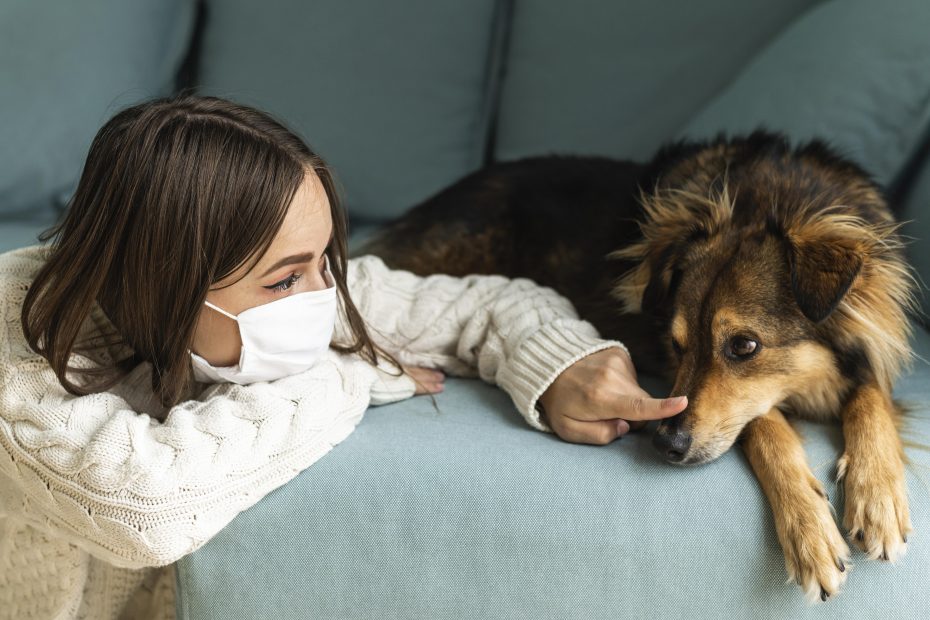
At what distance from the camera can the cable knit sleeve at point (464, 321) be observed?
65.9 inches

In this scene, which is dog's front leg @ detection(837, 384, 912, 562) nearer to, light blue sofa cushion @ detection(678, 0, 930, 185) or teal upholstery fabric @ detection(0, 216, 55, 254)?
light blue sofa cushion @ detection(678, 0, 930, 185)

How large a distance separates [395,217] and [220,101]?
1373 millimetres

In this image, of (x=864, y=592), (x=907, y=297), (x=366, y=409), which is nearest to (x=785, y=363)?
(x=907, y=297)

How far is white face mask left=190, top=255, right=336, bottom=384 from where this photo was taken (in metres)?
1.49

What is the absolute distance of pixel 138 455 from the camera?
1.34 m

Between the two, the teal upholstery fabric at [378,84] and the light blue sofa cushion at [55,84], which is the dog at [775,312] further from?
the light blue sofa cushion at [55,84]

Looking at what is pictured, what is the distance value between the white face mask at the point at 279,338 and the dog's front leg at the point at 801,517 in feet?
2.58

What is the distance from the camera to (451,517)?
141cm

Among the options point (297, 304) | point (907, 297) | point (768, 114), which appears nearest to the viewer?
point (297, 304)

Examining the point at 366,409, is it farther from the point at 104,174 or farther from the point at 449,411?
the point at 104,174

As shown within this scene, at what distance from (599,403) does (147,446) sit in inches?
29.3

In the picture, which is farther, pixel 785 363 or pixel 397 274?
pixel 397 274

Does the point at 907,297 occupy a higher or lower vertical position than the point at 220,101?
lower

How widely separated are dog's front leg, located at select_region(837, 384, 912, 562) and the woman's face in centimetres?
96
